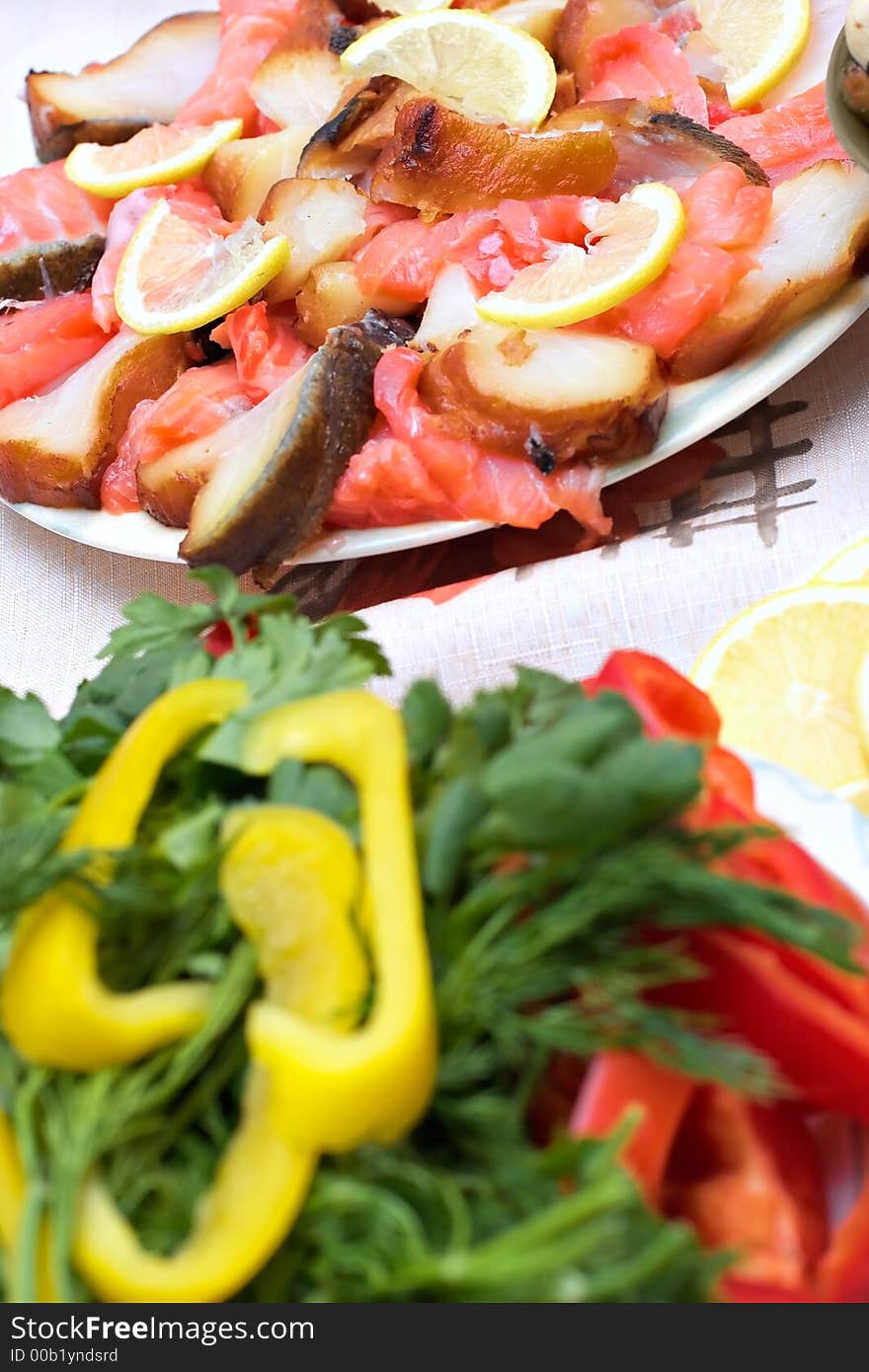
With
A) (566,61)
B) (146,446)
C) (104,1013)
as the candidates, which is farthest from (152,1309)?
(566,61)

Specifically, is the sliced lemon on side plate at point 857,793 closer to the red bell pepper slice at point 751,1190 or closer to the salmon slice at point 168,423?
the red bell pepper slice at point 751,1190

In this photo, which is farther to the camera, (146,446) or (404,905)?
(146,446)

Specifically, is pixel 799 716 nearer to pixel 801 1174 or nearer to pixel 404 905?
pixel 801 1174

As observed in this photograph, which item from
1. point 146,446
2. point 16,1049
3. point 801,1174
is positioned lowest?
point 146,446

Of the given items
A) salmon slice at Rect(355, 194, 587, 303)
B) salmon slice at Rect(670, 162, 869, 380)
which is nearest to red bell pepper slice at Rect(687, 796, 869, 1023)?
salmon slice at Rect(670, 162, 869, 380)

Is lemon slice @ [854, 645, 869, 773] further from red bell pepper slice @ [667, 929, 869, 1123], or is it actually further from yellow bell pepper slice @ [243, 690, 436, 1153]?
yellow bell pepper slice @ [243, 690, 436, 1153]
